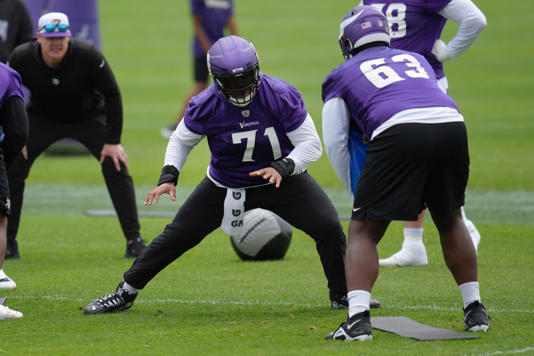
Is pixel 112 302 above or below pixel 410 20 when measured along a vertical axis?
below

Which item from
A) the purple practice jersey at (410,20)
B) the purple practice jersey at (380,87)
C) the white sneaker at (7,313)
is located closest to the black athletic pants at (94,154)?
the white sneaker at (7,313)

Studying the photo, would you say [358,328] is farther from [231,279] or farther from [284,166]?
[231,279]

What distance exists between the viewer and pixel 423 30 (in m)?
8.69

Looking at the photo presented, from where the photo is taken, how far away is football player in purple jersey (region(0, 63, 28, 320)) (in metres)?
6.91

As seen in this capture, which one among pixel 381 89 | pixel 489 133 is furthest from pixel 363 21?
pixel 489 133

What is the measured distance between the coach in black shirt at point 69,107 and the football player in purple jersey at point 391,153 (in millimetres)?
3483

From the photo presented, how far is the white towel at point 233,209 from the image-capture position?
7.09 m

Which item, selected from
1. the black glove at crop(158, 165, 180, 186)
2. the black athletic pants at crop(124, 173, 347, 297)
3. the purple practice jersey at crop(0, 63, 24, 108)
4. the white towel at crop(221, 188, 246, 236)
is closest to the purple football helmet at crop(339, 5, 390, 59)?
the black athletic pants at crop(124, 173, 347, 297)

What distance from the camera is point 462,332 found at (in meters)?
6.24

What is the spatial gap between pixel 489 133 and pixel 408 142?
13850mm

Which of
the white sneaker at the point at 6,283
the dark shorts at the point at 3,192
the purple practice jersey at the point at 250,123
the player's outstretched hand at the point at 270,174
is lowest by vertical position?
the white sneaker at the point at 6,283

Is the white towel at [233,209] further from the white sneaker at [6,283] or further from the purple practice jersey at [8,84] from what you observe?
the white sneaker at [6,283]

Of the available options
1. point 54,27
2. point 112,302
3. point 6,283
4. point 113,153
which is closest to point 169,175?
point 112,302

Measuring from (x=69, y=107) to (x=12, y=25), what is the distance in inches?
96.3
